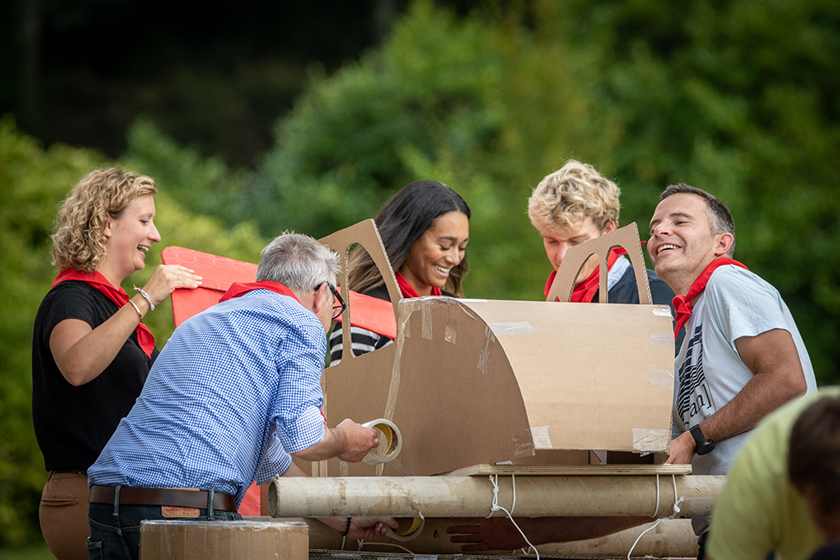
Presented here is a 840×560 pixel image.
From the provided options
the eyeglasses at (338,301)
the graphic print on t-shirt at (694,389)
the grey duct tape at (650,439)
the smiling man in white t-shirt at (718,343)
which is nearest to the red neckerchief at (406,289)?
the eyeglasses at (338,301)

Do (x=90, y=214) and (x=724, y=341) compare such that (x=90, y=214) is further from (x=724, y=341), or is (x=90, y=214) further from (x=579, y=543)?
(x=724, y=341)

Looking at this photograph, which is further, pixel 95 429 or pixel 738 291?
pixel 95 429

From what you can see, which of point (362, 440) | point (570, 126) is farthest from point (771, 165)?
point (362, 440)

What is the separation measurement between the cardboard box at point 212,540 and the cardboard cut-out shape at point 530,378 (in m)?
0.55

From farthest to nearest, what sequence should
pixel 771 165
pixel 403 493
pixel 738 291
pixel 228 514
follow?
pixel 771 165 < pixel 738 291 < pixel 228 514 < pixel 403 493

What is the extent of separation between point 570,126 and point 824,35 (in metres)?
5.00

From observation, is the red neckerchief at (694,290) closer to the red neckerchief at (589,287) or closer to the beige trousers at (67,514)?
the red neckerchief at (589,287)

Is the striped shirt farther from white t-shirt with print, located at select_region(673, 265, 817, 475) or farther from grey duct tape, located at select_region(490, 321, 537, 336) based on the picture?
white t-shirt with print, located at select_region(673, 265, 817, 475)

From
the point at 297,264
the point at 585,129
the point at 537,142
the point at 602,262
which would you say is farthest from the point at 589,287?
the point at 585,129

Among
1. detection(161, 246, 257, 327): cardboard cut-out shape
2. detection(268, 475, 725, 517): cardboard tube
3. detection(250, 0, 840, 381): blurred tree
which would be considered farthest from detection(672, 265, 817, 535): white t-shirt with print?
detection(250, 0, 840, 381): blurred tree

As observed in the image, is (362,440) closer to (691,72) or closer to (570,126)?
(570,126)

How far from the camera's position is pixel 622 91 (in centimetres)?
Result: 1374

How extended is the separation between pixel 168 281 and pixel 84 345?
46 cm

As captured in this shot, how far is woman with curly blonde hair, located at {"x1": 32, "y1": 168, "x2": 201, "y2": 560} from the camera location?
9.39 feet
